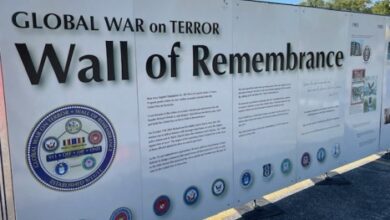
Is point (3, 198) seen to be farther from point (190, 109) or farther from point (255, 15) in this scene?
point (255, 15)

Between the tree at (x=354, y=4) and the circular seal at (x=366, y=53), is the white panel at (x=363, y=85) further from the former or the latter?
the tree at (x=354, y=4)

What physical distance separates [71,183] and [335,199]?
8.98ft

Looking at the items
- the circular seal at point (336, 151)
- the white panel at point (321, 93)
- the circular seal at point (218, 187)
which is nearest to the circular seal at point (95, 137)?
the circular seal at point (218, 187)

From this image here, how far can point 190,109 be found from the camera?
2633mm

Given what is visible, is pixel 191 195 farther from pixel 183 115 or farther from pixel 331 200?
pixel 331 200

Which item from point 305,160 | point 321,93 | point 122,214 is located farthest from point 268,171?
point 122,214

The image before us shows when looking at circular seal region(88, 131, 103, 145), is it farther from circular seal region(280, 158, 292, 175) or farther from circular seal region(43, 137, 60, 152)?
circular seal region(280, 158, 292, 175)

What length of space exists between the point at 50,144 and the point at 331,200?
2862 mm

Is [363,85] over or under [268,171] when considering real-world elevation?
over

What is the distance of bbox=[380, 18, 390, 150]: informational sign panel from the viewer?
4434 millimetres

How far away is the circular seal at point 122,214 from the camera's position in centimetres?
236

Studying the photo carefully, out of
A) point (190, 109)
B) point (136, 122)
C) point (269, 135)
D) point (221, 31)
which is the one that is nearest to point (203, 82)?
point (190, 109)

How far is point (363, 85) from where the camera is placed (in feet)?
13.6

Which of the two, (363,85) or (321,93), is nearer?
(321,93)
